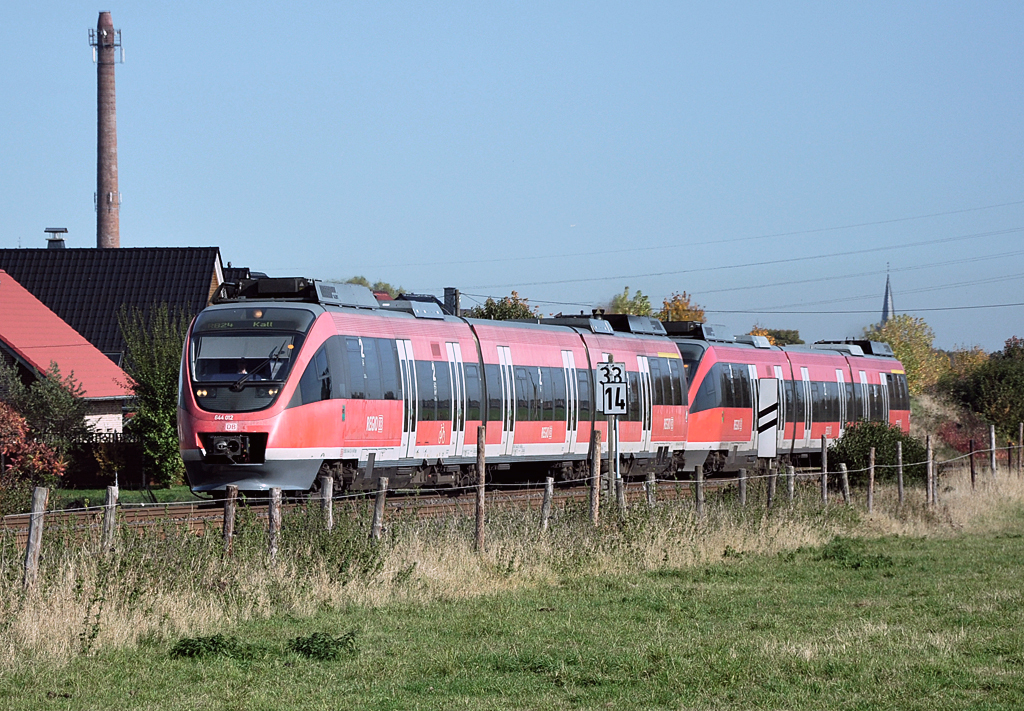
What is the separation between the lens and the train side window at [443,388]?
990 inches

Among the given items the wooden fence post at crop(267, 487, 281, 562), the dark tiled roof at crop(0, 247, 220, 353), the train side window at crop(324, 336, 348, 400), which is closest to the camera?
the wooden fence post at crop(267, 487, 281, 562)

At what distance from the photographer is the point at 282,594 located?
14703 mm

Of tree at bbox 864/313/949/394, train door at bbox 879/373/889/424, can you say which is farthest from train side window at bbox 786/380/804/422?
tree at bbox 864/313/949/394

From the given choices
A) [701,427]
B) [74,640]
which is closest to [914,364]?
[701,427]

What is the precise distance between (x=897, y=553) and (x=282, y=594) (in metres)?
10.3

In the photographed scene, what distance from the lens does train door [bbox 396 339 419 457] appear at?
24117 mm

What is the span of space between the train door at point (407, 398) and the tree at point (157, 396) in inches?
501

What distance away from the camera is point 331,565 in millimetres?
15547

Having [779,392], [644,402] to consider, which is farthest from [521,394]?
[779,392]

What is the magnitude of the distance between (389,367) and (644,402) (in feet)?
31.7

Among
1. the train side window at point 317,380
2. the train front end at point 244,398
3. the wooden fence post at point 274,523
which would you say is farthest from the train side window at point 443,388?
the wooden fence post at point 274,523

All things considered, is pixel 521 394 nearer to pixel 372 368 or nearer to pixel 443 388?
pixel 443 388

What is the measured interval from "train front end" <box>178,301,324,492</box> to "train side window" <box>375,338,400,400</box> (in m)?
1.78

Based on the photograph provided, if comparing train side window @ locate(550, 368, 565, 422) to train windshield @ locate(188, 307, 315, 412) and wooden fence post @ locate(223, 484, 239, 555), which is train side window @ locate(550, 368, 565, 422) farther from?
wooden fence post @ locate(223, 484, 239, 555)
